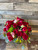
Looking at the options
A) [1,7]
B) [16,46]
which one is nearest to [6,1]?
[1,7]

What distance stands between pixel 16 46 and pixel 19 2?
60cm

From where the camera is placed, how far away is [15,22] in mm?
987

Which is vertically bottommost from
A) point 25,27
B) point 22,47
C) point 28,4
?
point 22,47

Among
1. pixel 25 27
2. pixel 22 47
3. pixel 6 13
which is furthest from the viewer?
pixel 6 13

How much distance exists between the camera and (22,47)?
1090mm

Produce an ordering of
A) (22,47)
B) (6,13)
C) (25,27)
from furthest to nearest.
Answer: (6,13) < (22,47) < (25,27)

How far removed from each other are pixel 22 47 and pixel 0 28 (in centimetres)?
45

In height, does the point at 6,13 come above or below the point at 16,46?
above

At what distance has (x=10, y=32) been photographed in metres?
0.94

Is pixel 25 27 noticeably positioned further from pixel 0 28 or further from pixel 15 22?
pixel 0 28

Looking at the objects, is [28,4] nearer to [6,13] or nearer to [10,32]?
[6,13]

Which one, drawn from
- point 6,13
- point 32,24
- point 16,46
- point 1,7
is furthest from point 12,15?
point 16,46

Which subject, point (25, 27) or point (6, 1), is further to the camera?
point (6, 1)

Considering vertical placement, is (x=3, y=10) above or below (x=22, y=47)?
above
